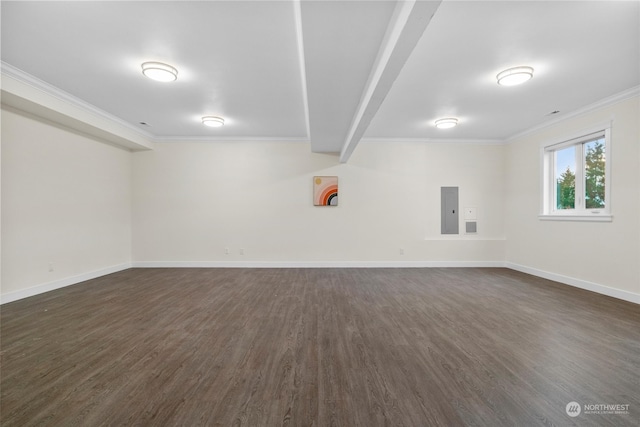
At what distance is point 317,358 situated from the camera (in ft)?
7.07

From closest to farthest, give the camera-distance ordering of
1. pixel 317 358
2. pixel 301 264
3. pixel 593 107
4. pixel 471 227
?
pixel 317 358, pixel 593 107, pixel 301 264, pixel 471 227

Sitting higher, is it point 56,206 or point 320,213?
point 56,206

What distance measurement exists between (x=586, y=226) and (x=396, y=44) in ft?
15.4

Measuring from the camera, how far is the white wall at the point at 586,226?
3.66m

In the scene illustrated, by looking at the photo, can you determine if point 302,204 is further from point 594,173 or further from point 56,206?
point 594,173

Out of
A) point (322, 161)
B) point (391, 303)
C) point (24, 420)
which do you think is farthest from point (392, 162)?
point (24, 420)

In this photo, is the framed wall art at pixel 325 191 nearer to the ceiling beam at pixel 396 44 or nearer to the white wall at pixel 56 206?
the ceiling beam at pixel 396 44

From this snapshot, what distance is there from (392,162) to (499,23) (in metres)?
3.81

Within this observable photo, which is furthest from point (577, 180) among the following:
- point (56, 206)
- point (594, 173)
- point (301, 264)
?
point (56, 206)

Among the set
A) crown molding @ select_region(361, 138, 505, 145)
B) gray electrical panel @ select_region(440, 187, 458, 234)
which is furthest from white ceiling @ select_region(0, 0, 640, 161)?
gray electrical panel @ select_region(440, 187, 458, 234)

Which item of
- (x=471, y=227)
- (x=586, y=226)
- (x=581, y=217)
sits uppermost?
(x=581, y=217)

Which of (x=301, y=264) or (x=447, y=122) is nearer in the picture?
(x=447, y=122)

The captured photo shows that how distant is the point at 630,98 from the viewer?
3689mm

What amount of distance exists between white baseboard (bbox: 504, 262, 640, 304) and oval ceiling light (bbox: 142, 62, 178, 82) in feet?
22.1
